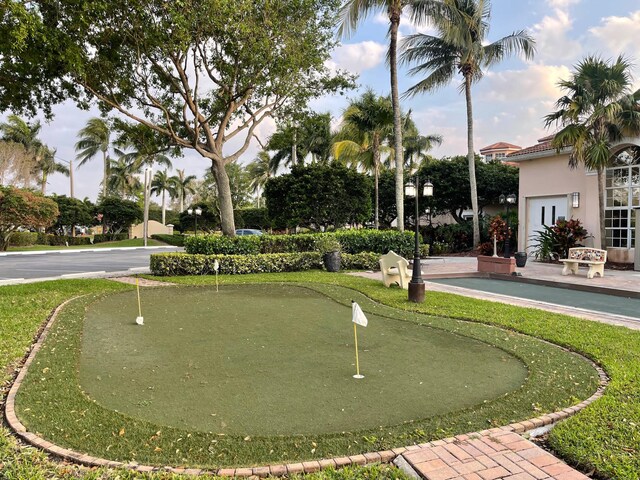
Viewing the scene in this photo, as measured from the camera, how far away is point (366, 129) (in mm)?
22188

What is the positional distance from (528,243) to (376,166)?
8.56 meters

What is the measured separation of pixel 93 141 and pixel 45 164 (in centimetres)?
498

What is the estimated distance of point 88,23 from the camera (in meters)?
10.4

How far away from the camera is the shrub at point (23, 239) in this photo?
2965cm

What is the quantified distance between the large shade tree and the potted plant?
3.13 metres

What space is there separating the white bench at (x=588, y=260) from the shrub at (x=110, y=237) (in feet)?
114

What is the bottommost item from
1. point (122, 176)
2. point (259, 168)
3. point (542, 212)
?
point (542, 212)

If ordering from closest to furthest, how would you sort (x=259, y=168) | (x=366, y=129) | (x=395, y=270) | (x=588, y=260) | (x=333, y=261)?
(x=395, y=270), (x=588, y=260), (x=333, y=261), (x=366, y=129), (x=259, y=168)

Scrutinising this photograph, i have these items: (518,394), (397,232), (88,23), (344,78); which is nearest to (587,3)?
(344,78)

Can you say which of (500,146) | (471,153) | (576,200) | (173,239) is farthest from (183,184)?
(576,200)

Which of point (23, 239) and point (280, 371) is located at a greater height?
point (23, 239)

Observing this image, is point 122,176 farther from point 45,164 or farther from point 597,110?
point 597,110

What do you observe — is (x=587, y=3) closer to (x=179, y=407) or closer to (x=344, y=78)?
(x=344, y=78)

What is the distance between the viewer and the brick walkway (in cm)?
259
